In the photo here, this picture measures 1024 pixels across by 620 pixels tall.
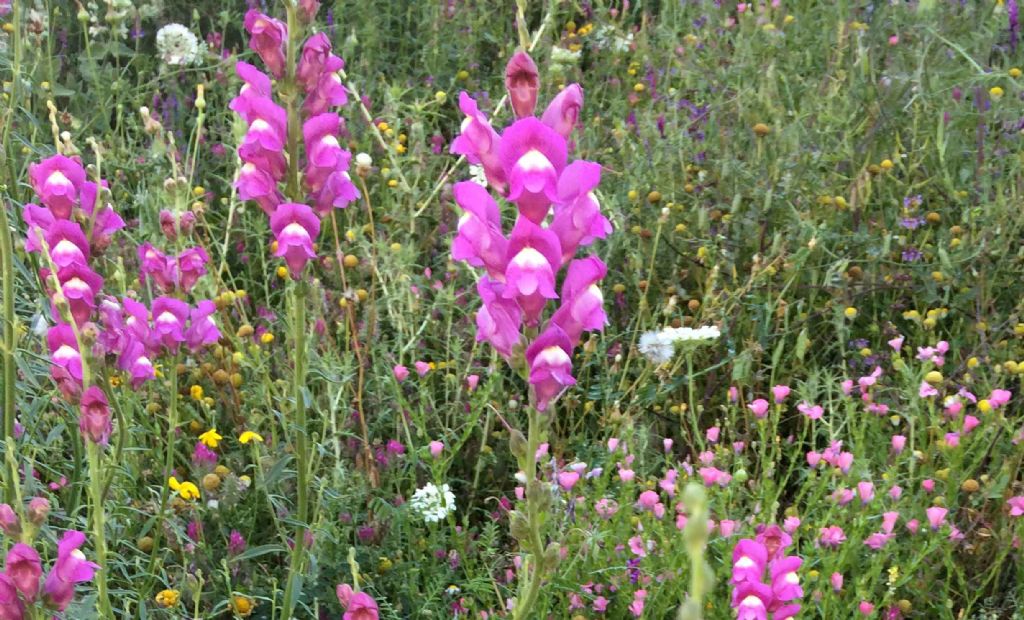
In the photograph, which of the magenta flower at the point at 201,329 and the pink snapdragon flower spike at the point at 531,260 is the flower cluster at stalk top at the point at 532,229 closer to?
the pink snapdragon flower spike at the point at 531,260

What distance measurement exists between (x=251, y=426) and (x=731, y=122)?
6.61 ft

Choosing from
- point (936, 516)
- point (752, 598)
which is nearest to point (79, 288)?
point (752, 598)

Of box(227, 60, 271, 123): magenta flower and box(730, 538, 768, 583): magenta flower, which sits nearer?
box(730, 538, 768, 583): magenta flower

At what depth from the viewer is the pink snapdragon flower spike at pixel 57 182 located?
5.98ft

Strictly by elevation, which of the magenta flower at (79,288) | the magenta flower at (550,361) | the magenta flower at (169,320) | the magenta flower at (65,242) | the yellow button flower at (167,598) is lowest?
the yellow button flower at (167,598)

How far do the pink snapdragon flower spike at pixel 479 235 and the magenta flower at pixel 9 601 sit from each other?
2.21 ft

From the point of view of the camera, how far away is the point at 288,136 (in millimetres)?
1862

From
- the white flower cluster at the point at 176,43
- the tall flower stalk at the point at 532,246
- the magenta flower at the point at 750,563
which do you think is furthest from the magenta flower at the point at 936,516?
the white flower cluster at the point at 176,43

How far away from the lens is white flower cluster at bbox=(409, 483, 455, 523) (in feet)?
8.25

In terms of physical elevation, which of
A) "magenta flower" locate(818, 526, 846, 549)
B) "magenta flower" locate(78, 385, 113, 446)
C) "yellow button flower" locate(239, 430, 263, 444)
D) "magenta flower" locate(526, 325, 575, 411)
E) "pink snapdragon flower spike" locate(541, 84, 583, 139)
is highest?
"pink snapdragon flower spike" locate(541, 84, 583, 139)

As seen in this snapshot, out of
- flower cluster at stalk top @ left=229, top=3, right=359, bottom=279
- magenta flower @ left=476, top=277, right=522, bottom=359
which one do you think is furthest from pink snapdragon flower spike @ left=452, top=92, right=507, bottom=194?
flower cluster at stalk top @ left=229, top=3, right=359, bottom=279

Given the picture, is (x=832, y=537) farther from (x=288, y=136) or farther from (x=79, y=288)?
(x=79, y=288)

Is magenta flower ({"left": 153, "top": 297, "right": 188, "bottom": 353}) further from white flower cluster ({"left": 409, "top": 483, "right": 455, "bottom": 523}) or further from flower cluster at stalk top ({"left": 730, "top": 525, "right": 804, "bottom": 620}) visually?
flower cluster at stalk top ({"left": 730, "top": 525, "right": 804, "bottom": 620})

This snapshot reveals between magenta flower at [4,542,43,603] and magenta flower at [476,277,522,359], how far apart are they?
610 mm
